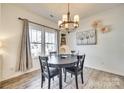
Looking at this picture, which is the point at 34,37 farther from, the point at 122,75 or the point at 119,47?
the point at 122,75

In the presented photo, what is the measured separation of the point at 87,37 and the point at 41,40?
2.20m

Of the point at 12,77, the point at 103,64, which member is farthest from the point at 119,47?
the point at 12,77

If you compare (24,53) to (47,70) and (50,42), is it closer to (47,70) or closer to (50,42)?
(47,70)

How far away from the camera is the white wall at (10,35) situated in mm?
3053

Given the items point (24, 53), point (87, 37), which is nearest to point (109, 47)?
point (87, 37)

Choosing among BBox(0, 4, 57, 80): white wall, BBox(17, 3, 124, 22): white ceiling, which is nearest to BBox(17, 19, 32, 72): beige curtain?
BBox(0, 4, 57, 80): white wall

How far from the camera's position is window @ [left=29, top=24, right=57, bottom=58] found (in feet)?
14.0

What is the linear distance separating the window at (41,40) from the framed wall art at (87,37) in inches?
53.2

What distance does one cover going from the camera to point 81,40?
5043mm

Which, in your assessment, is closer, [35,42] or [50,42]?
[35,42]

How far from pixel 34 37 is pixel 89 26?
8.54ft

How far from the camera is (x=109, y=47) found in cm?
387
